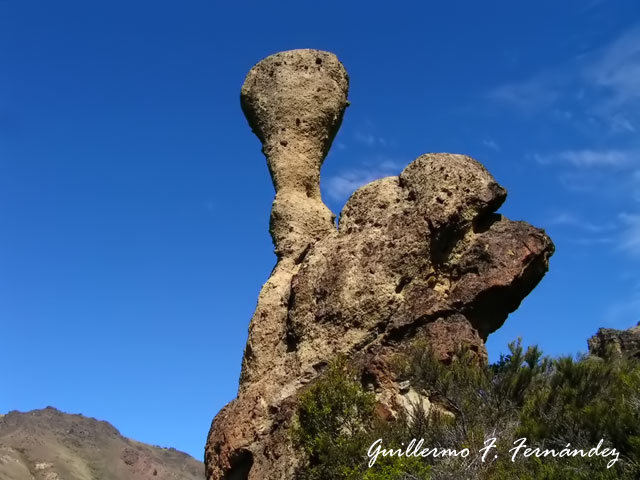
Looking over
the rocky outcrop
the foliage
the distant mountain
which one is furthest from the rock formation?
the distant mountain

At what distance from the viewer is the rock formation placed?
14016 millimetres

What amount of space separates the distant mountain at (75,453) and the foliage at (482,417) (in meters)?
59.6

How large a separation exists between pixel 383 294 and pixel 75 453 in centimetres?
7636

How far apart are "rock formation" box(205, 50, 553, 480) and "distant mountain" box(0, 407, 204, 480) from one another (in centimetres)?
5702

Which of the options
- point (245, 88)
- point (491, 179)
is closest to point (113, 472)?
Result: point (245, 88)

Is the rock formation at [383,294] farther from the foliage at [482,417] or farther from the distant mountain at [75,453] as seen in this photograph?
the distant mountain at [75,453]

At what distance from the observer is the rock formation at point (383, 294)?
14.0m

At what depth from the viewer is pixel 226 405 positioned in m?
16.4

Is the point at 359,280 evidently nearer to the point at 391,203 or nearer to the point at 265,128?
the point at 391,203

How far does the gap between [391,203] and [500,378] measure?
3.93 metres

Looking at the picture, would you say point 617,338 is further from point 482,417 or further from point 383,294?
point 482,417

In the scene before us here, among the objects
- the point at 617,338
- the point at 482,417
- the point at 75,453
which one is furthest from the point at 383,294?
the point at 75,453

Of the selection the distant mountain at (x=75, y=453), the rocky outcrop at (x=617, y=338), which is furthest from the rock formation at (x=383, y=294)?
the distant mountain at (x=75, y=453)

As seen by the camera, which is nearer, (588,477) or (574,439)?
(588,477)
